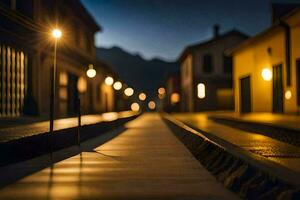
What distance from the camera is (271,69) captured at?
24.7 m

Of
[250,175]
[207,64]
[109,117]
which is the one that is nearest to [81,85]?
[109,117]

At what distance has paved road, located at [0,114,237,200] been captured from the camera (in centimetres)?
484

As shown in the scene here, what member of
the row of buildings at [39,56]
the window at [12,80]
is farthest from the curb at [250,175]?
the window at [12,80]

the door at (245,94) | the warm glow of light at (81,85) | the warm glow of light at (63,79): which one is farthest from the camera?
the warm glow of light at (81,85)

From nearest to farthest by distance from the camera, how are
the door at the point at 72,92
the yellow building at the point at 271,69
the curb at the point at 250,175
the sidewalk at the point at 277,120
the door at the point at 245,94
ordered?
1. the curb at the point at 250,175
2. the sidewalk at the point at 277,120
3. the yellow building at the point at 271,69
4. the door at the point at 245,94
5. the door at the point at 72,92

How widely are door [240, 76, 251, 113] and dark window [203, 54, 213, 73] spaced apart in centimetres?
1559

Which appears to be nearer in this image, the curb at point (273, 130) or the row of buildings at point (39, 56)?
the curb at point (273, 130)

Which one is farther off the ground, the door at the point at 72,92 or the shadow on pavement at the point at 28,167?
the door at the point at 72,92

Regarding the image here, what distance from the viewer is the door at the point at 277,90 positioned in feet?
76.3

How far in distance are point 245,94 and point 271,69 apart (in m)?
5.93

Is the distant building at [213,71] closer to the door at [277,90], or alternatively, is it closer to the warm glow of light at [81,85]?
the warm glow of light at [81,85]

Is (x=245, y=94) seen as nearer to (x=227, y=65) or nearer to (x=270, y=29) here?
(x=270, y=29)

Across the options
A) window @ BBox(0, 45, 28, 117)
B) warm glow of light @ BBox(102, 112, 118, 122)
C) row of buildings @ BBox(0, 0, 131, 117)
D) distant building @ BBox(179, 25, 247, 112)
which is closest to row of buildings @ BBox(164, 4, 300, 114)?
distant building @ BBox(179, 25, 247, 112)

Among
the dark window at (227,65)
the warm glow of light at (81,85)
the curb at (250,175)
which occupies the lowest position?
the curb at (250,175)
